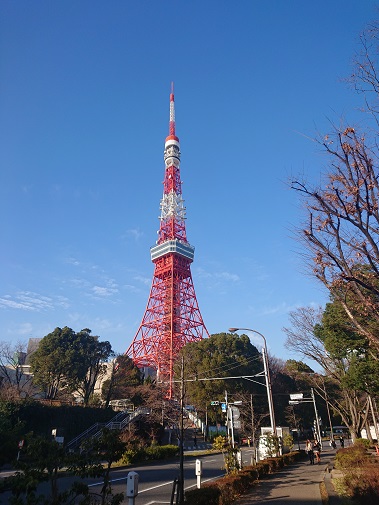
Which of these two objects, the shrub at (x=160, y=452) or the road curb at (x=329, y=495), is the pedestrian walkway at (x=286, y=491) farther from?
the shrub at (x=160, y=452)

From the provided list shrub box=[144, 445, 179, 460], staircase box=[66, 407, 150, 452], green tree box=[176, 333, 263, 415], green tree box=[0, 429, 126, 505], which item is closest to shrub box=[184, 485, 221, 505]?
green tree box=[0, 429, 126, 505]

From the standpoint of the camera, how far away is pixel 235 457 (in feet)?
37.9

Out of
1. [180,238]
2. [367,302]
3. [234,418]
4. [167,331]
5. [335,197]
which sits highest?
[180,238]

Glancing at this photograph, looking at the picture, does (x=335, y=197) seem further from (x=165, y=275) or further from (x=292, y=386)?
(x=165, y=275)

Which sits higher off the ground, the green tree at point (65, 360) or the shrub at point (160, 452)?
the green tree at point (65, 360)

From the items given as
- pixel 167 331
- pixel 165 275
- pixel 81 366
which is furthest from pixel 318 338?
pixel 165 275

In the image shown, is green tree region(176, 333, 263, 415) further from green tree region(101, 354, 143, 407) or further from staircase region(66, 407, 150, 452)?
staircase region(66, 407, 150, 452)

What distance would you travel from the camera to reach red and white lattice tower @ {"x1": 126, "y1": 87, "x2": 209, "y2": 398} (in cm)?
5041

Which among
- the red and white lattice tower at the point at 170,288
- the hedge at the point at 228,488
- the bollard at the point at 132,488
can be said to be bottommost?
the hedge at the point at 228,488

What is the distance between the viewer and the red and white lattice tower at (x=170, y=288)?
5041cm

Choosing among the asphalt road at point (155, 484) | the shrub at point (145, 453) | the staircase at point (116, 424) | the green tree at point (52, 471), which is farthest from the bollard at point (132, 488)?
the staircase at point (116, 424)

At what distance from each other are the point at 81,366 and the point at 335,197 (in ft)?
110

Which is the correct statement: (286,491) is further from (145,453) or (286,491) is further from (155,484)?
(145,453)

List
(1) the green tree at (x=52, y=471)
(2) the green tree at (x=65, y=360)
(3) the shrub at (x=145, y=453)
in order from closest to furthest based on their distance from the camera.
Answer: (1) the green tree at (x=52, y=471) < (3) the shrub at (x=145, y=453) < (2) the green tree at (x=65, y=360)
